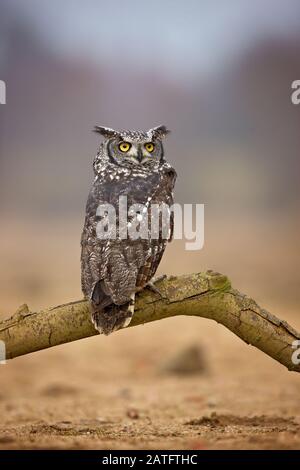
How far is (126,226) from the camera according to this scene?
2.84 m

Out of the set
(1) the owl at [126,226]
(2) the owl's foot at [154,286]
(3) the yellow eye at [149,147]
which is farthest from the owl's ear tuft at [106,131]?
(2) the owl's foot at [154,286]

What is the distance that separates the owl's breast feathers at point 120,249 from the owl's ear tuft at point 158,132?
11.8 inches

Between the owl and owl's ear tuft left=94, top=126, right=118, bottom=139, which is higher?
owl's ear tuft left=94, top=126, right=118, bottom=139

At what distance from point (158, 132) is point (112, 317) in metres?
1.20

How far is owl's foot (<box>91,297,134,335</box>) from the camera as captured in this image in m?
2.67

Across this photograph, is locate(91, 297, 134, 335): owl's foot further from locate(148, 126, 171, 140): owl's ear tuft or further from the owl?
locate(148, 126, 171, 140): owl's ear tuft

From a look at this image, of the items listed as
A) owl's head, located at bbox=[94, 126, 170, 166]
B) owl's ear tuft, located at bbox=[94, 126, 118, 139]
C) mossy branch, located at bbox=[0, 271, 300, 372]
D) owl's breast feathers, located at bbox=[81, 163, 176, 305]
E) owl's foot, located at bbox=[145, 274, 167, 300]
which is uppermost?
owl's ear tuft, located at bbox=[94, 126, 118, 139]

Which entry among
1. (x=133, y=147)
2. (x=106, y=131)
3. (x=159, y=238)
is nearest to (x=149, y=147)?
(x=133, y=147)

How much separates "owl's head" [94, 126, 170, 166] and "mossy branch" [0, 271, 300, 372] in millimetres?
748

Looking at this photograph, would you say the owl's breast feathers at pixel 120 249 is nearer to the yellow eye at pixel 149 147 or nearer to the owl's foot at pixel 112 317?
the owl's foot at pixel 112 317

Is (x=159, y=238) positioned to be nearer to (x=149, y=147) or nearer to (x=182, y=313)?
(x=182, y=313)

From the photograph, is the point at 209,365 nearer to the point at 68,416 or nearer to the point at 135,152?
the point at 68,416

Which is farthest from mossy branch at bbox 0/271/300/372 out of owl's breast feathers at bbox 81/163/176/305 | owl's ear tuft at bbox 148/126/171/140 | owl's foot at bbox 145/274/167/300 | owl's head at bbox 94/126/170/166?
owl's ear tuft at bbox 148/126/171/140
